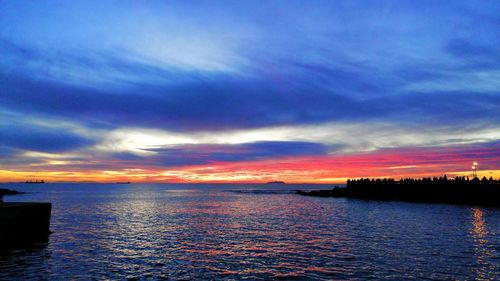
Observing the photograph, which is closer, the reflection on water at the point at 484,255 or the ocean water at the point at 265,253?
the reflection on water at the point at 484,255

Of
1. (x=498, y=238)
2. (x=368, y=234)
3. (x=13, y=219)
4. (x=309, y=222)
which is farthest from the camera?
(x=309, y=222)

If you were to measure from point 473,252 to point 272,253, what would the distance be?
13.4 meters

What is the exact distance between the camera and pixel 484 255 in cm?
2361

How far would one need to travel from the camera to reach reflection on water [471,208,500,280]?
19.1m

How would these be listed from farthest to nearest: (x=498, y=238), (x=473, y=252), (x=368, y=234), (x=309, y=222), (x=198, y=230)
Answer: (x=309, y=222), (x=198, y=230), (x=368, y=234), (x=498, y=238), (x=473, y=252)

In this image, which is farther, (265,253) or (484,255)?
(265,253)

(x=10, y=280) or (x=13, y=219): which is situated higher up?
(x=13, y=219)

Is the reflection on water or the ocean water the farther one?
the ocean water

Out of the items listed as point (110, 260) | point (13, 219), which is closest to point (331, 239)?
point (110, 260)

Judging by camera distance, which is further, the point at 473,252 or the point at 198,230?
the point at 198,230

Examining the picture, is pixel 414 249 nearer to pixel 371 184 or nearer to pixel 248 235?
pixel 248 235

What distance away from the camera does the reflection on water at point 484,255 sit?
62.7 feet

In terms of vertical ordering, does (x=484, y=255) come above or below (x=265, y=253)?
above

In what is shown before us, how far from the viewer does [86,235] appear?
33.1 metres
